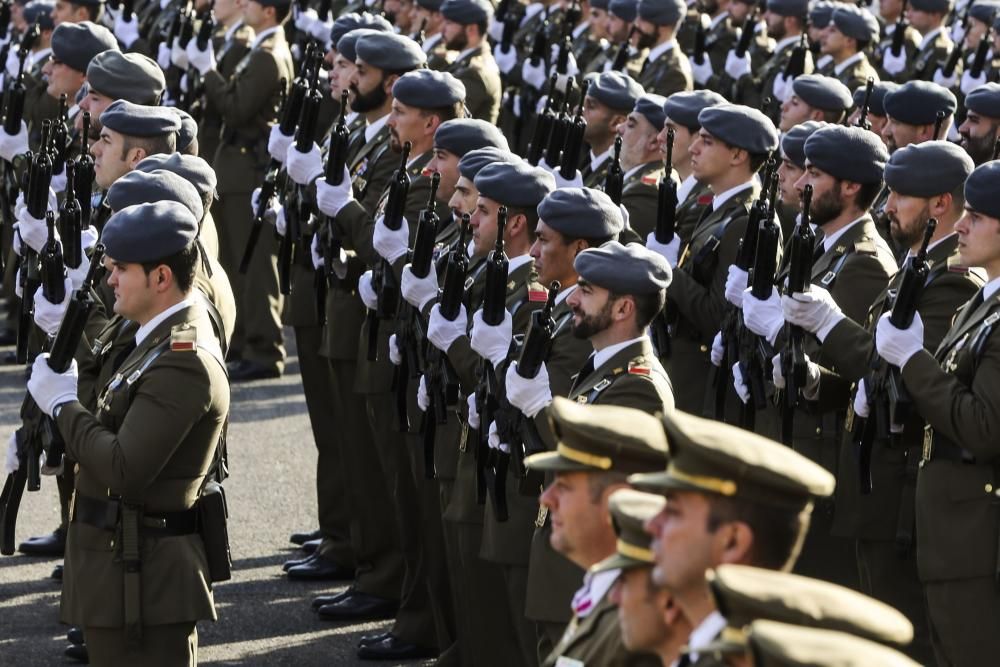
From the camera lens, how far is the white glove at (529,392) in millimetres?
6211

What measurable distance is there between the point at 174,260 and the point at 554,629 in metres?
1.63

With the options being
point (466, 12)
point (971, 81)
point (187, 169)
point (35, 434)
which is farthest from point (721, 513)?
point (971, 81)

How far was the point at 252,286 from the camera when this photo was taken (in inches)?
476

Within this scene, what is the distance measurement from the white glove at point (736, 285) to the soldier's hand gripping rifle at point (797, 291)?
0.41 metres

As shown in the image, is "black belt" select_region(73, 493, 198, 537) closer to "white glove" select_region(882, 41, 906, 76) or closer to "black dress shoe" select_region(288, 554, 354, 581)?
"black dress shoe" select_region(288, 554, 354, 581)

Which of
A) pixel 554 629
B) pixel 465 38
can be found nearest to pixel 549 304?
pixel 554 629

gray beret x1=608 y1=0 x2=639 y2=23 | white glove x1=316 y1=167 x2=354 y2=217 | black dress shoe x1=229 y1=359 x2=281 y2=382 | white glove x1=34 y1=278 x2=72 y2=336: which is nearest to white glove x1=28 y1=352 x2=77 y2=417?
white glove x1=34 y1=278 x2=72 y2=336

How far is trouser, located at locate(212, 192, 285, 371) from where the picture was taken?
12.1 metres

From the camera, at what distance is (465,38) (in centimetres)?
1182

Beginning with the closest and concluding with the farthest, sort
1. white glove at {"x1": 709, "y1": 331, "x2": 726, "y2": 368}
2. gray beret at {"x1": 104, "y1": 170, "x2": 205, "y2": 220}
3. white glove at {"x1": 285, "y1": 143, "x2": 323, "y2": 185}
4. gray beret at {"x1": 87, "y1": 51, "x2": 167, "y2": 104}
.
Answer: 1. gray beret at {"x1": 104, "y1": 170, "x2": 205, "y2": 220}
2. white glove at {"x1": 709, "y1": 331, "x2": 726, "y2": 368}
3. white glove at {"x1": 285, "y1": 143, "x2": 323, "y2": 185}
4. gray beret at {"x1": 87, "y1": 51, "x2": 167, "y2": 104}

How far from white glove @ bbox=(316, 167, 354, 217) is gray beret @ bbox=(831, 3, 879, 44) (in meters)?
4.77

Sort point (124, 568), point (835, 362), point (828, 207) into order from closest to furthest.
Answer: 1. point (124, 568)
2. point (835, 362)
3. point (828, 207)

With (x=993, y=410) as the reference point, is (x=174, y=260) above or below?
above

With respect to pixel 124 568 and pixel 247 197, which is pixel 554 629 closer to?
pixel 124 568
